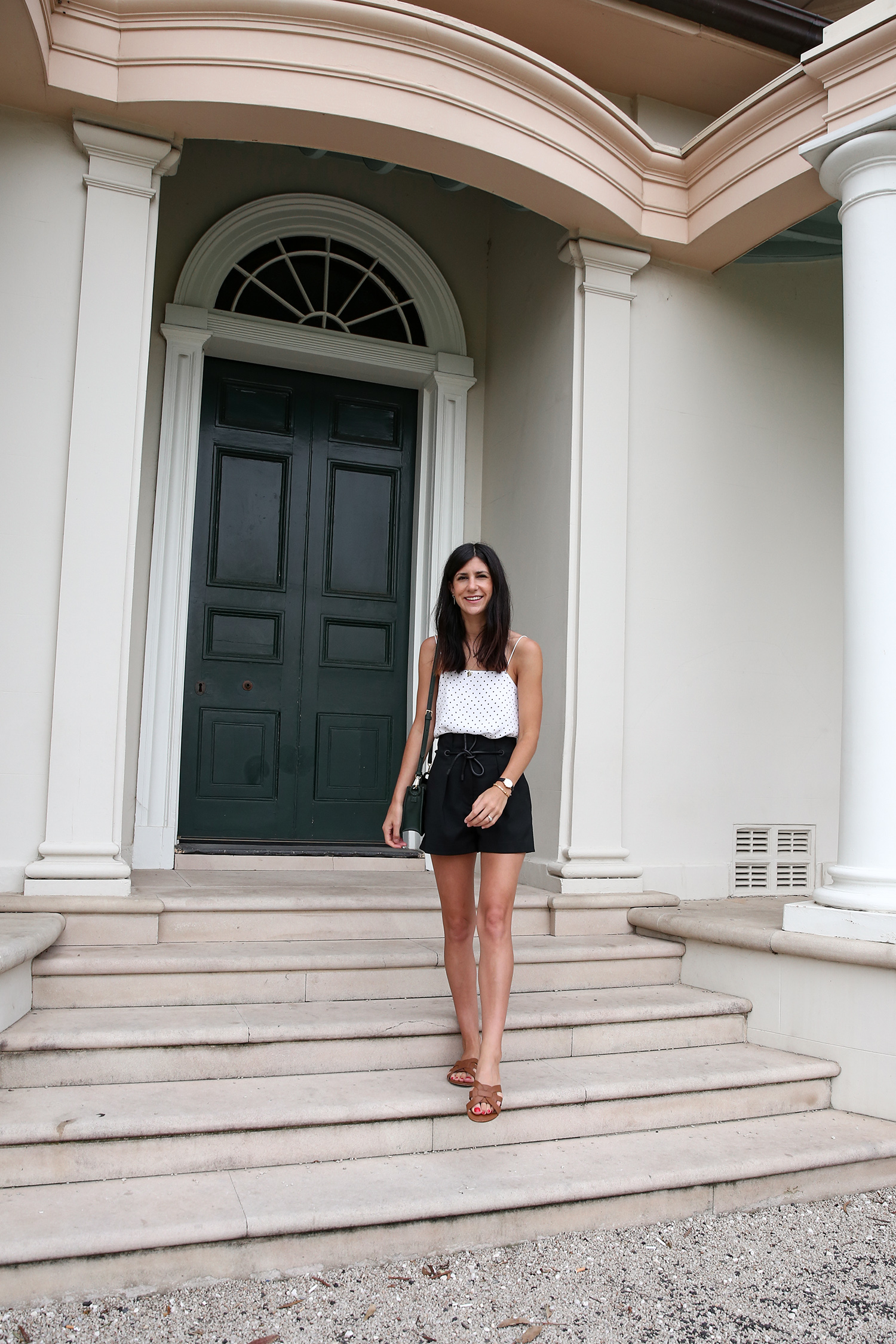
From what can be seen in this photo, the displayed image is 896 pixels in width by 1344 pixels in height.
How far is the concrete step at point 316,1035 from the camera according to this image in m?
3.10

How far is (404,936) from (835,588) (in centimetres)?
321

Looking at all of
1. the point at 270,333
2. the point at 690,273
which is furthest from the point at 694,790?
the point at 270,333

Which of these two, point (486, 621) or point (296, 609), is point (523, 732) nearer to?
point (486, 621)

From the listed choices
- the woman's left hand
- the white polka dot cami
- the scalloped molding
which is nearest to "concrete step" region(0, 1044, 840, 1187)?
the woman's left hand

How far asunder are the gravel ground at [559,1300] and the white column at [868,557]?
1.33 metres

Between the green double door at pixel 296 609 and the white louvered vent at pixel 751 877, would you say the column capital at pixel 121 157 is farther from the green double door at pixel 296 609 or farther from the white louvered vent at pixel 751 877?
the white louvered vent at pixel 751 877

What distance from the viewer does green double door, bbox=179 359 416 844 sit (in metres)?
5.80

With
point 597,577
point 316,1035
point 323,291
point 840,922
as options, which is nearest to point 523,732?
point 316,1035

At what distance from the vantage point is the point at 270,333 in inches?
227

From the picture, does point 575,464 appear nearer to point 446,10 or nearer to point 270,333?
point 270,333

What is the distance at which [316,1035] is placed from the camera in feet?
10.9

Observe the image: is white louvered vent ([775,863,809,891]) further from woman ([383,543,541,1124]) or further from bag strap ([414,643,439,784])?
bag strap ([414,643,439,784])

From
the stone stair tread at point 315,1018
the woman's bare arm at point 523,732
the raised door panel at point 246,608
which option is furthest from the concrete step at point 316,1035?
the raised door panel at point 246,608

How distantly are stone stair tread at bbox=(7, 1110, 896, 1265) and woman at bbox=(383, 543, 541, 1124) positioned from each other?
27 centimetres
